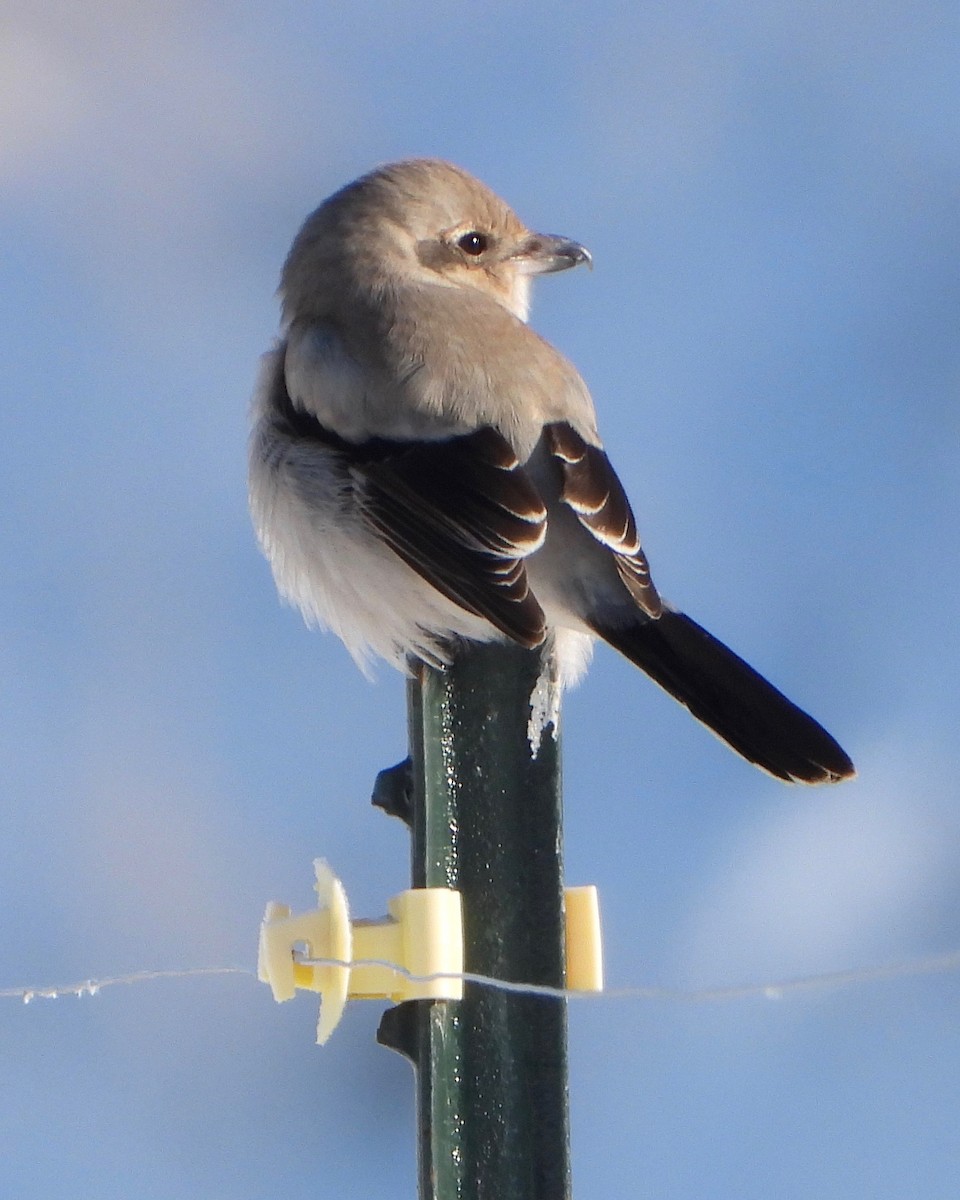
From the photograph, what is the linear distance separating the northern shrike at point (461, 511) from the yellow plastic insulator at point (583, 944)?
48cm

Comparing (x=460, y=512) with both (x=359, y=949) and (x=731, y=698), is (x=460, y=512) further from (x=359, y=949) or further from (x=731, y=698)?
(x=359, y=949)

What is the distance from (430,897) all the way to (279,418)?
1.44 meters

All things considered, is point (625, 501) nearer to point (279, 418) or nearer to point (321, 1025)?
point (279, 418)

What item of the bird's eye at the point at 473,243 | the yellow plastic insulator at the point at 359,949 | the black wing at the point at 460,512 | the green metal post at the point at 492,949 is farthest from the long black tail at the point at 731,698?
the bird's eye at the point at 473,243

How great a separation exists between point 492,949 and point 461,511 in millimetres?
893

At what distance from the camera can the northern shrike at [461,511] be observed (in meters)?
2.51

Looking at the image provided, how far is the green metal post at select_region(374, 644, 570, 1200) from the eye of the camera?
5.48 feet

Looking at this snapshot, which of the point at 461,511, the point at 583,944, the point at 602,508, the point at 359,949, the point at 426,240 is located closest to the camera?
the point at 359,949

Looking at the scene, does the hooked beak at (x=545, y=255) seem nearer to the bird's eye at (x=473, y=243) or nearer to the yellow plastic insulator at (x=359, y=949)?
the bird's eye at (x=473, y=243)

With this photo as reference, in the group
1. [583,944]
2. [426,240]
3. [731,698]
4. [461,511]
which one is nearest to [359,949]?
[583,944]

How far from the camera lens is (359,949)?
1.72m

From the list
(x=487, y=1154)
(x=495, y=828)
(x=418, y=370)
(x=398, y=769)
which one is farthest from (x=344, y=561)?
(x=487, y=1154)

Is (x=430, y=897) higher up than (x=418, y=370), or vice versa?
(x=418, y=370)

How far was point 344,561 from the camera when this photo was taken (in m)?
2.72
